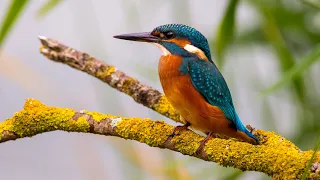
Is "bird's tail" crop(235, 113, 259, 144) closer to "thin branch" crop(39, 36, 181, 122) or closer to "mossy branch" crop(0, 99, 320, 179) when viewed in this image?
"mossy branch" crop(0, 99, 320, 179)

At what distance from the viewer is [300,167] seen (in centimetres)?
74

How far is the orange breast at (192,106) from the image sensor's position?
3.26 feet

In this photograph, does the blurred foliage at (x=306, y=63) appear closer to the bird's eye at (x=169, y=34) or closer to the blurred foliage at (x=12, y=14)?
the bird's eye at (x=169, y=34)

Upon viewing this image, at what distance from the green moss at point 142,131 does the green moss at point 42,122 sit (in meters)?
0.05

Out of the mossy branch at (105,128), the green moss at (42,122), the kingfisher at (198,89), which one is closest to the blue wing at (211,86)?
the kingfisher at (198,89)

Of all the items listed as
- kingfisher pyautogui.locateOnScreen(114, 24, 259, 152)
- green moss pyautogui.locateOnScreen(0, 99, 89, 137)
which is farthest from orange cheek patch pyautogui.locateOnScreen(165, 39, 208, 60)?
green moss pyautogui.locateOnScreen(0, 99, 89, 137)

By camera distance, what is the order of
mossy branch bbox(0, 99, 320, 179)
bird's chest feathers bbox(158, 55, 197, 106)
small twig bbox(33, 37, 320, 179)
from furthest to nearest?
bird's chest feathers bbox(158, 55, 197, 106) → mossy branch bbox(0, 99, 320, 179) → small twig bbox(33, 37, 320, 179)

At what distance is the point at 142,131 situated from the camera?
89cm

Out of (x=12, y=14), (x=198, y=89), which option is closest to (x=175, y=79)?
(x=198, y=89)

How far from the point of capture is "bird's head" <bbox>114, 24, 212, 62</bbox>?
1.04 metres

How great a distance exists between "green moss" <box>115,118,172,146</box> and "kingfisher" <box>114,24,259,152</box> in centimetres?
11

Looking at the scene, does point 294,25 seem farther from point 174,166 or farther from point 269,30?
point 174,166

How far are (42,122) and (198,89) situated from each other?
270 millimetres

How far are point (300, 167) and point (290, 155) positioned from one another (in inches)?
1.0
